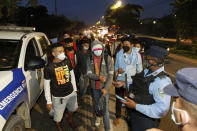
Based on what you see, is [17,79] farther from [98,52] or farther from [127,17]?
[127,17]

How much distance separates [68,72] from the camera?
3.13 metres

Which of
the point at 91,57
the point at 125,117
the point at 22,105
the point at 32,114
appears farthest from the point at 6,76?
the point at 125,117

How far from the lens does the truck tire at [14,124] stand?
228 cm

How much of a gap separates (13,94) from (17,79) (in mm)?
334

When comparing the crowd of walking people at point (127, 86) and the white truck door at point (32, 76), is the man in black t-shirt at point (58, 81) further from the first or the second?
the white truck door at point (32, 76)

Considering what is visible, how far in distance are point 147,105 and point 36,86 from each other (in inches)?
100

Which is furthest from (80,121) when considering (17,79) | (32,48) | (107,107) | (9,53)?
(9,53)

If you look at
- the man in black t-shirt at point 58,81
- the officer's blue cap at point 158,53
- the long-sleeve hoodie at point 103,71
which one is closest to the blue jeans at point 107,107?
the long-sleeve hoodie at point 103,71

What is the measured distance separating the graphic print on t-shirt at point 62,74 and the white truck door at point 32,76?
2.02ft

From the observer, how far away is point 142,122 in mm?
2266

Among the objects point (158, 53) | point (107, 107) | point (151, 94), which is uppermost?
point (158, 53)

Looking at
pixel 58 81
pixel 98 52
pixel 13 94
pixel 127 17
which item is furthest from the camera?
pixel 127 17

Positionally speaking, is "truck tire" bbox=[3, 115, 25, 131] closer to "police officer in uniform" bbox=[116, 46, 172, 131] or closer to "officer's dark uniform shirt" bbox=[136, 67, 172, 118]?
"police officer in uniform" bbox=[116, 46, 172, 131]

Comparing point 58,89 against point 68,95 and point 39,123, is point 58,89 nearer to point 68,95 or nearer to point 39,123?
point 68,95
